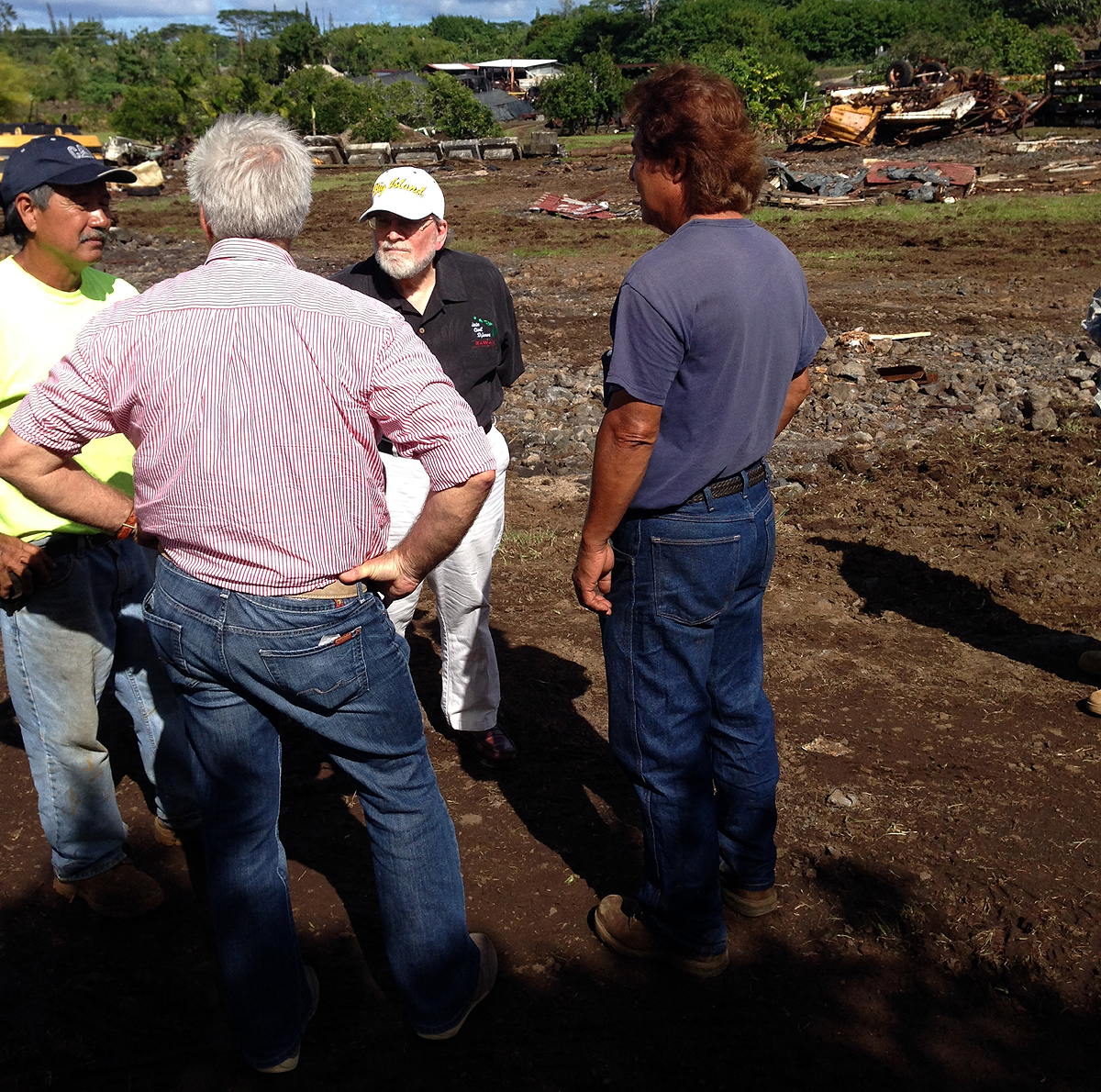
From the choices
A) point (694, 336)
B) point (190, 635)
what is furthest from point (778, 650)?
point (190, 635)

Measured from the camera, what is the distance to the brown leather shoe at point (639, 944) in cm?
289

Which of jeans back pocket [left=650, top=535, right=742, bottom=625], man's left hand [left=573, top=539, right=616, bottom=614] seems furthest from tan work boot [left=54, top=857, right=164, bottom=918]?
jeans back pocket [left=650, top=535, right=742, bottom=625]

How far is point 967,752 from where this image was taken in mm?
4027

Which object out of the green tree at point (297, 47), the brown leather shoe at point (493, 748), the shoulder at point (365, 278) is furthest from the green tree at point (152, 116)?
the brown leather shoe at point (493, 748)

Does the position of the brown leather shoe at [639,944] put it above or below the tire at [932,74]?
below

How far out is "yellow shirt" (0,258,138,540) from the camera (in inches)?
110

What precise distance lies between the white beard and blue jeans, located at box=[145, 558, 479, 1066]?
5.58ft

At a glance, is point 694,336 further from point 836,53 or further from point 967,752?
point 836,53

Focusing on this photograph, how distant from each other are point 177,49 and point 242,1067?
252 feet

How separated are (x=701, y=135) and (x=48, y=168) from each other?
1788 mm

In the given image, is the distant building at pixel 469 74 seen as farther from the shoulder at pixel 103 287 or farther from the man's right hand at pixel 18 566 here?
the man's right hand at pixel 18 566

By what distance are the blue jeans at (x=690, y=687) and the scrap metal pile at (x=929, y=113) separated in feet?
94.2

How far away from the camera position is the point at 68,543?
2947mm

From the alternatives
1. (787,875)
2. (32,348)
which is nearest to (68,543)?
(32,348)
